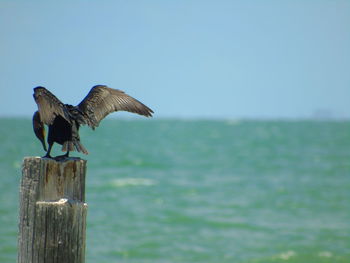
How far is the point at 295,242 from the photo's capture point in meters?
14.5

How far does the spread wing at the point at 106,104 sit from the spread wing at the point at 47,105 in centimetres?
57

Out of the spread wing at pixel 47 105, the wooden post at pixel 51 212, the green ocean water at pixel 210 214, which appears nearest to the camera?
the wooden post at pixel 51 212

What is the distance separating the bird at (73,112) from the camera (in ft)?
12.8

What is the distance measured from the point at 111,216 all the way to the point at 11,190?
5905 mm

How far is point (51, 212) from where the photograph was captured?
346 centimetres

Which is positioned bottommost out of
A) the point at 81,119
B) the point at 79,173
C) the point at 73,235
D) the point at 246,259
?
the point at 246,259

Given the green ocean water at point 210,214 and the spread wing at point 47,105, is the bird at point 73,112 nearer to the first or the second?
the spread wing at point 47,105

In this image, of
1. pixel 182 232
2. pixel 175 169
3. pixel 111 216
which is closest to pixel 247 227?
pixel 182 232

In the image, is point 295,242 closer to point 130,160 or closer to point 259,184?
point 259,184

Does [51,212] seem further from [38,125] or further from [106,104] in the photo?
[106,104]

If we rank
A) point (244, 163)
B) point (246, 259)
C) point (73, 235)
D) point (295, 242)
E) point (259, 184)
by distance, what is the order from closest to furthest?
point (73, 235), point (246, 259), point (295, 242), point (259, 184), point (244, 163)

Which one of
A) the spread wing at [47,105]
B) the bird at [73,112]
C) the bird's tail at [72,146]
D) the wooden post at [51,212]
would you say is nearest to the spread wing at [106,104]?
the bird at [73,112]

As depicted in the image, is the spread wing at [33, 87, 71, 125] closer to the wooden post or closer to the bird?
the bird

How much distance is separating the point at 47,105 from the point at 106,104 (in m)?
0.84
